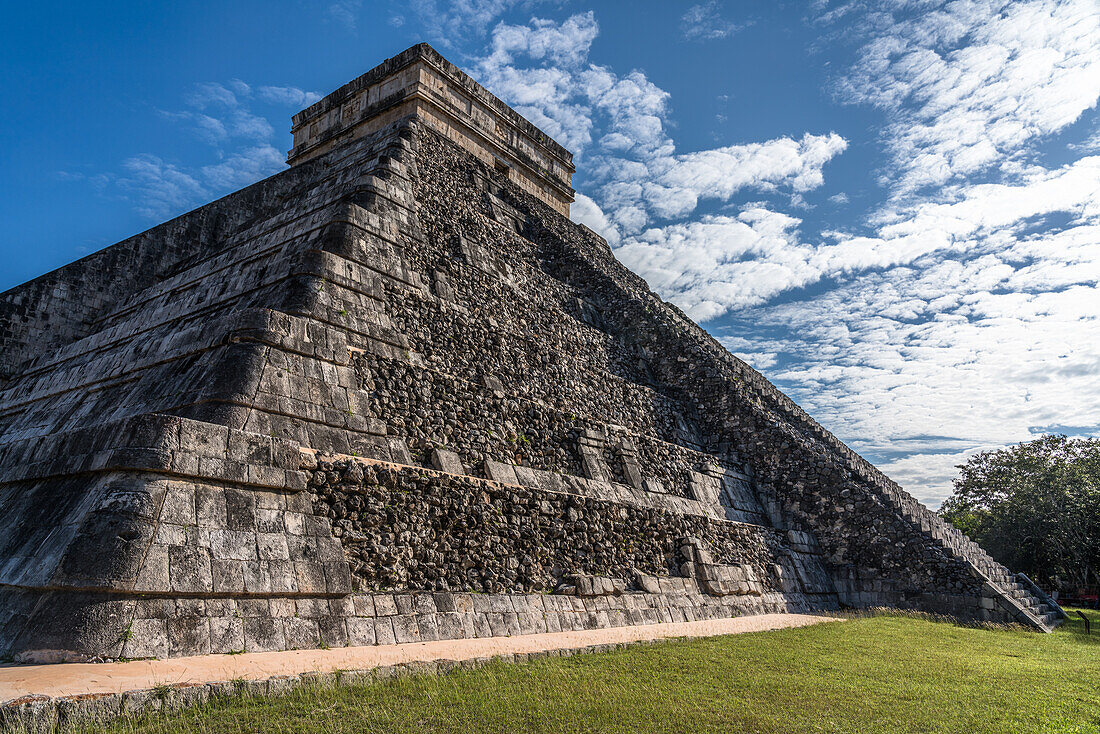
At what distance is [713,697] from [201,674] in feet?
11.4

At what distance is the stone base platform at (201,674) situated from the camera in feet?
10.9

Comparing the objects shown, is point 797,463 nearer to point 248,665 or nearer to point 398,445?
point 398,445

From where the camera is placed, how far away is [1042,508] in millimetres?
A: 21734

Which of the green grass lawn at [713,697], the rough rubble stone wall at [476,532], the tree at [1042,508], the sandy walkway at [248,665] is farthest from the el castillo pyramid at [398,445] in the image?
the tree at [1042,508]

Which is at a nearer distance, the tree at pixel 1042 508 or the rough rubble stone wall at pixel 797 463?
the rough rubble stone wall at pixel 797 463

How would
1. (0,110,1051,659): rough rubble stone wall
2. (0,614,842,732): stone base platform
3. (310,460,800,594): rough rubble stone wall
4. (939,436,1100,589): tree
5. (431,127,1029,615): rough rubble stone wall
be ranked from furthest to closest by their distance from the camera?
1. (939,436,1100,589): tree
2. (431,127,1029,615): rough rubble stone wall
3. (310,460,800,594): rough rubble stone wall
4. (0,110,1051,659): rough rubble stone wall
5. (0,614,842,732): stone base platform

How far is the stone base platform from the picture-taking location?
3.31m

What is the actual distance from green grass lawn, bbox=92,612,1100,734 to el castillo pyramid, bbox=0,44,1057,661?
1221 mm

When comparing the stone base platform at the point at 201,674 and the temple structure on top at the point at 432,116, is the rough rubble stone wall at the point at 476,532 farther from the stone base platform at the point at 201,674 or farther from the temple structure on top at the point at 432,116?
the temple structure on top at the point at 432,116

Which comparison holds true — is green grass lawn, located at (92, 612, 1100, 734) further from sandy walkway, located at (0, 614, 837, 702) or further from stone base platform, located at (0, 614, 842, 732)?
sandy walkway, located at (0, 614, 837, 702)

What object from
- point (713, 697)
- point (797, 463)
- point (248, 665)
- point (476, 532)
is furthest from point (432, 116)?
point (713, 697)

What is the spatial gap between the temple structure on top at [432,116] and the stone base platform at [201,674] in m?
13.1

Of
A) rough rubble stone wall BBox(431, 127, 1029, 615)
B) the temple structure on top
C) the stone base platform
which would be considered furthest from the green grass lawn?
the temple structure on top

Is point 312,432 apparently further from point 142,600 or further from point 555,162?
point 555,162
